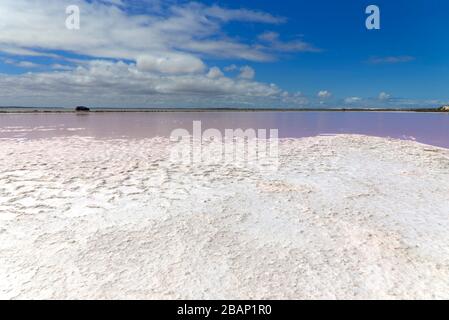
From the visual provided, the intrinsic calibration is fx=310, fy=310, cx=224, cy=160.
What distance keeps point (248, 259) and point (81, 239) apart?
266cm

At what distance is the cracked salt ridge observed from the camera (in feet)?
12.5

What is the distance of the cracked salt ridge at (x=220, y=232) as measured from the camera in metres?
3.80

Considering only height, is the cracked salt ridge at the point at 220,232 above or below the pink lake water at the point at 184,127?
below

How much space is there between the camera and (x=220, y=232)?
529 cm

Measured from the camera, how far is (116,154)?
38.8 ft

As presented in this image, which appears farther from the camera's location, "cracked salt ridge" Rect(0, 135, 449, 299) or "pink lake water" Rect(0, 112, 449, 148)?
"pink lake water" Rect(0, 112, 449, 148)

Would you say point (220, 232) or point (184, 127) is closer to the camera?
point (220, 232)

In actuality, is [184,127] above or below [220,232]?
above

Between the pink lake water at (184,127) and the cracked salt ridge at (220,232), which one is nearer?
the cracked salt ridge at (220,232)

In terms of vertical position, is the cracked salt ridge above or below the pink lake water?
below
